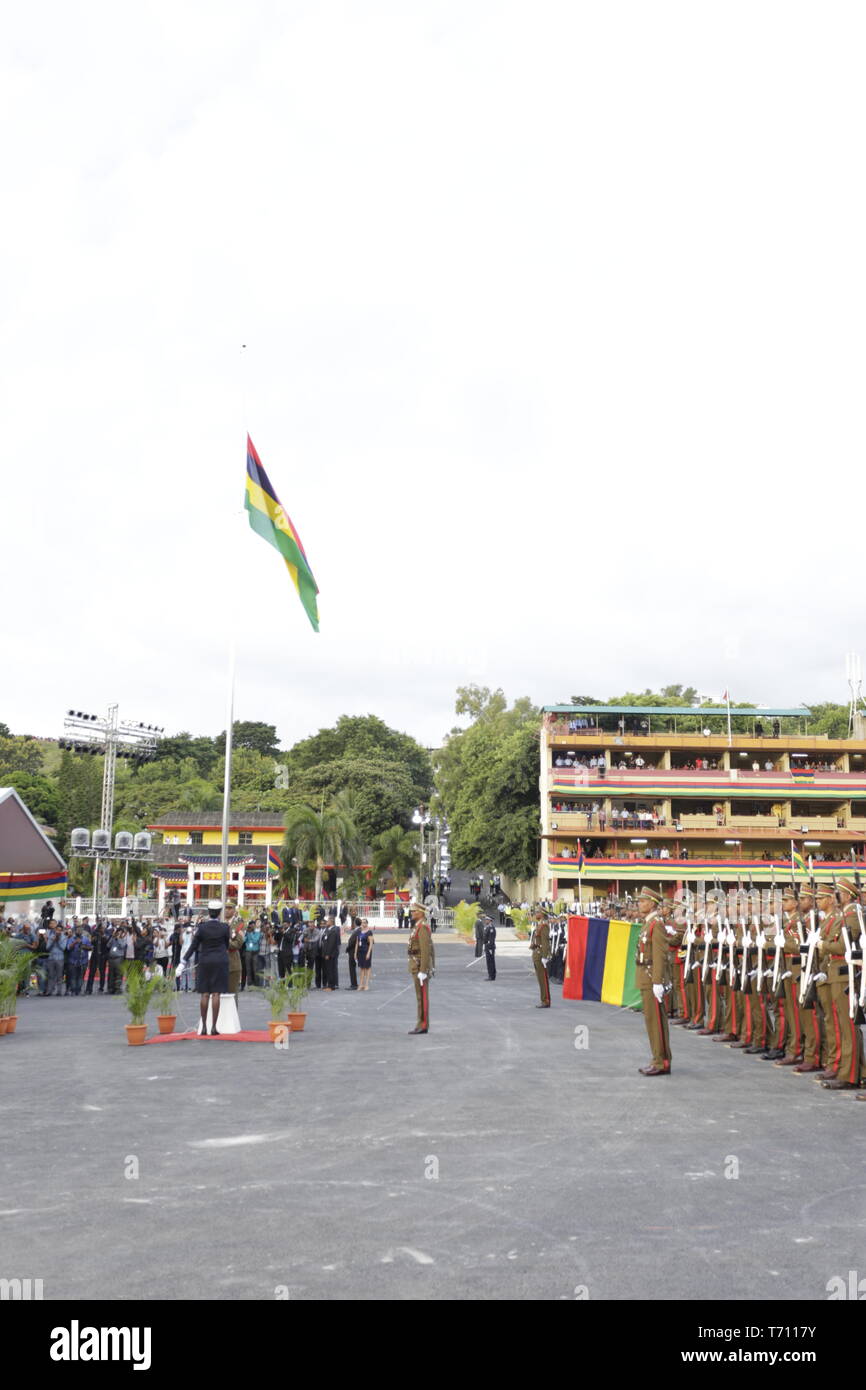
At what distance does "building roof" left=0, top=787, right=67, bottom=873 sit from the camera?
23953mm

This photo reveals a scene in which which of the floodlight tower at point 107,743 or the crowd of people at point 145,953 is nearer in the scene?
the crowd of people at point 145,953

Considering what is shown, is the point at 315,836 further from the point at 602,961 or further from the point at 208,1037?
the point at 208,1037

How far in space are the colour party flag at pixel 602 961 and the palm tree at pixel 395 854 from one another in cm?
4162

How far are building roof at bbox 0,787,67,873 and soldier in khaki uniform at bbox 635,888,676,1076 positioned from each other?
49.7 feet

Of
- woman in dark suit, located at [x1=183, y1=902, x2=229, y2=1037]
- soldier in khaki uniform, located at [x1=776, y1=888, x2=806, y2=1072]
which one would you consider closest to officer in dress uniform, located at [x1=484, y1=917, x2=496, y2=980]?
woman in dark suit, located at [x1=183, y1=902, x2=229, y2=1037]

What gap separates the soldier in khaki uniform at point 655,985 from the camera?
41.2 ft

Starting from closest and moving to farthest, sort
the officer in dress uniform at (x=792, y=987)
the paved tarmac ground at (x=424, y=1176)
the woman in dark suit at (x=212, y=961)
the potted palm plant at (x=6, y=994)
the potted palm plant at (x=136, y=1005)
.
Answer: the paved tarmac ground at (x=424, y=1176), the officer in dress uniform at (x=792, y=987), the potted palm plant at (x=136, y=1005), the woman in dark suit at (x=212, y=961), the potted palm plant at (x=6, y=994)

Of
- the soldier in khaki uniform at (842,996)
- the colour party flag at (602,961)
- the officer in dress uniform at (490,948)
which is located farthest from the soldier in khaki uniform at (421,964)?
the officer in dress uniform at (490,948)

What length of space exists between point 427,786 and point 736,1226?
286 feet

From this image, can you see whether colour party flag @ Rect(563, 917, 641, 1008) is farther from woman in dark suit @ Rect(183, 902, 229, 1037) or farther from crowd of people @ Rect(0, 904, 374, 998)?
woman in dark suit @ Rect(183, 902, 229, 1037)

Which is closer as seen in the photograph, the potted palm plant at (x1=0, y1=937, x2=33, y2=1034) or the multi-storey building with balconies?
the potted palm plant at (x1=0, y1=937, x2=33, y2=1034)

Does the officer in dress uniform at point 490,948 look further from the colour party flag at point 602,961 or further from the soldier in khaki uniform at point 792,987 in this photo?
the soldier in khaki uniform at point 792,987

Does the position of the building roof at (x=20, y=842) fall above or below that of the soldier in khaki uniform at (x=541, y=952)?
above
